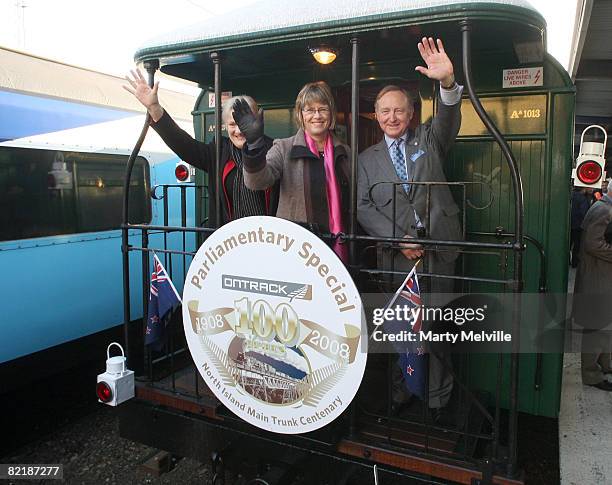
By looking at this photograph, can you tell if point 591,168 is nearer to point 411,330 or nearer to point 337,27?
point 411,330

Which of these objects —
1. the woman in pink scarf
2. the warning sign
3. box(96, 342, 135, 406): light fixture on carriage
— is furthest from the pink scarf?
box(96, 342, 135, 406): light fixture on carriage

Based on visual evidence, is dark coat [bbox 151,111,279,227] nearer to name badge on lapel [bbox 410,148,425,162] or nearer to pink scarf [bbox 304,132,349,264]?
pink scarf [bbox 304,132,349,264]

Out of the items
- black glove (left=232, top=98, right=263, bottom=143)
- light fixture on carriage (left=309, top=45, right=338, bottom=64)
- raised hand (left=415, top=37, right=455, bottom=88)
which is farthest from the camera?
light fixture on carriage (left=309, top=45, right=338, bottom=64)

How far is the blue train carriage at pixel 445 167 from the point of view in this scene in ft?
7.66

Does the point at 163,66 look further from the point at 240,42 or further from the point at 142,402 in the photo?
the point at 142,402

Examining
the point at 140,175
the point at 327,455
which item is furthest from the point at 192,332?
the point at 140,175

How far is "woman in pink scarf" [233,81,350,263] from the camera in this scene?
2.82 metres

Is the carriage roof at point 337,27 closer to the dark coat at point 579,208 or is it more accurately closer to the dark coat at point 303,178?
the dark coat at point 303,178

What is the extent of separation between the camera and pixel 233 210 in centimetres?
322

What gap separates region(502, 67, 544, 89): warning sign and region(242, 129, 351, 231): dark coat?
3.61 feet

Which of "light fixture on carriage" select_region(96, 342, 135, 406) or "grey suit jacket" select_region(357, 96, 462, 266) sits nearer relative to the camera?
"grey suit jacket" select_region(357, 96, 462, 266)

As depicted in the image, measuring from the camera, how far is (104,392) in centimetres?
296

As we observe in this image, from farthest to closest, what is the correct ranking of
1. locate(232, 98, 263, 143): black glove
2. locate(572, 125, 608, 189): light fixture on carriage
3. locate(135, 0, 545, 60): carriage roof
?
locate(572, 125, 608, 189): light fixture on carriage, locate(232, 98, 263, 143): black glove, locate(135, 0, 545, 60): carriage roof

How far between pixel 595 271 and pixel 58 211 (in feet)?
15.5
